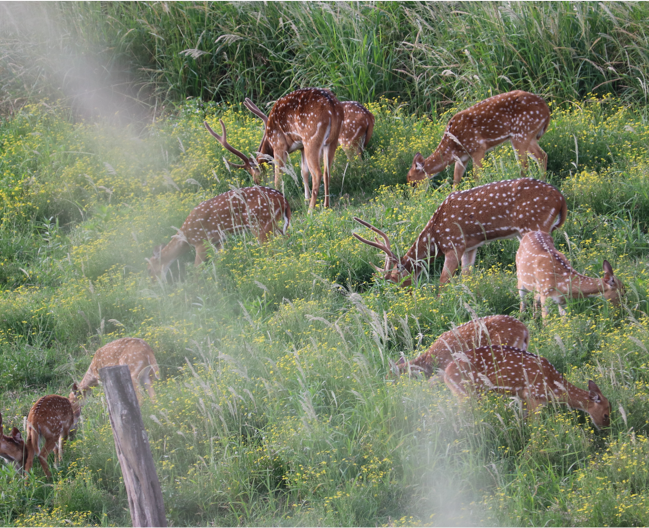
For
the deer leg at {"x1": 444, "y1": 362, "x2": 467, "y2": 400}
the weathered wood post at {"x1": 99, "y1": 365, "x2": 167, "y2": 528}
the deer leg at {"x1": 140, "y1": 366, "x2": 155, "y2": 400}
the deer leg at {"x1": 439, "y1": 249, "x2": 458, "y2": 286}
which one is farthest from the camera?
the deer leg at {"x1": 439, "y1": 249, "x2": 458, "y2": 286}

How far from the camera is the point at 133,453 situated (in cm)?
411

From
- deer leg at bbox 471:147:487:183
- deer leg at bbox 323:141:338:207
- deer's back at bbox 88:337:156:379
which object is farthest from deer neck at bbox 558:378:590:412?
deer leg at bbox 323:141:338:207

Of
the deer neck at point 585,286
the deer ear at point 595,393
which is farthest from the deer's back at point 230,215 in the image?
the deer ear at point 595,393

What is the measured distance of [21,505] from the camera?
5.01 m

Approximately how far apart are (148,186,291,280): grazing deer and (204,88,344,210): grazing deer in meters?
0.82

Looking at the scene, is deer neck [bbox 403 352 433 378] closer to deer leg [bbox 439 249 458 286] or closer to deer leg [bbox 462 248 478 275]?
deer leg [bbox 439 249 458 286]

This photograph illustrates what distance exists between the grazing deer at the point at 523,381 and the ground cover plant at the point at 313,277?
0.10 m

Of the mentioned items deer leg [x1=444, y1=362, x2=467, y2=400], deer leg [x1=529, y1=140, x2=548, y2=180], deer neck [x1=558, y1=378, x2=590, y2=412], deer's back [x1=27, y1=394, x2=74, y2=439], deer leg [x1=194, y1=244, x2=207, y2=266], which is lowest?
deer neck [x1=558, y1=378, x2=590, y2=412]

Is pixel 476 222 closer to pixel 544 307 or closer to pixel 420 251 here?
pixel 420 251

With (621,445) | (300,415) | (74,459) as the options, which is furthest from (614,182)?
(74,459)

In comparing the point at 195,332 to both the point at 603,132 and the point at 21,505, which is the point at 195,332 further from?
the point at 603,132

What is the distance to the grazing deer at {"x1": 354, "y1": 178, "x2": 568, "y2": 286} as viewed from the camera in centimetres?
683

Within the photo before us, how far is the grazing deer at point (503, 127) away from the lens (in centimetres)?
845

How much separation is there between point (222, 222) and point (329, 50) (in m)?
4.85
